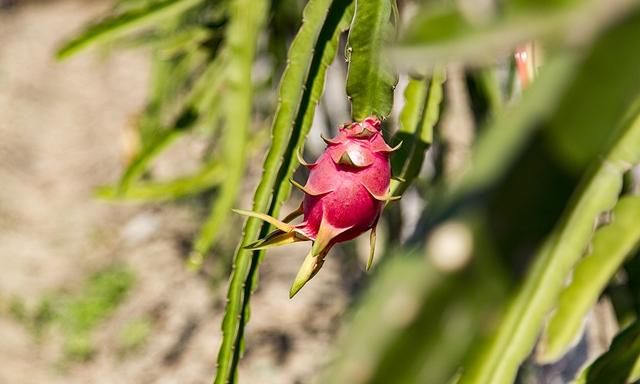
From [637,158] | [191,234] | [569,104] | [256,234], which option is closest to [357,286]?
[191,234]

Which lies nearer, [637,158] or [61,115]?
[637,158]

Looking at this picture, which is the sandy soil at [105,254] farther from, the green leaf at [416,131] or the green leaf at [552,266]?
the green leaf at [552,266]

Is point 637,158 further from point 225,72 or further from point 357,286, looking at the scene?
point 357,286

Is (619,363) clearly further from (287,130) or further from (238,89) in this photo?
(238,89)

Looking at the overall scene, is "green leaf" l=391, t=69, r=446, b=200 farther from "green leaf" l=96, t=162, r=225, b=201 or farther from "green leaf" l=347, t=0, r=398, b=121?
"green leaf" l=96, t=162, r=225, b=201

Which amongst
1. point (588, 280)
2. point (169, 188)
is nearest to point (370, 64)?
point (588, 280)

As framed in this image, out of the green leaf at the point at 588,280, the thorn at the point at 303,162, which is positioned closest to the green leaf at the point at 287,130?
the thorn at the point at 303,162
